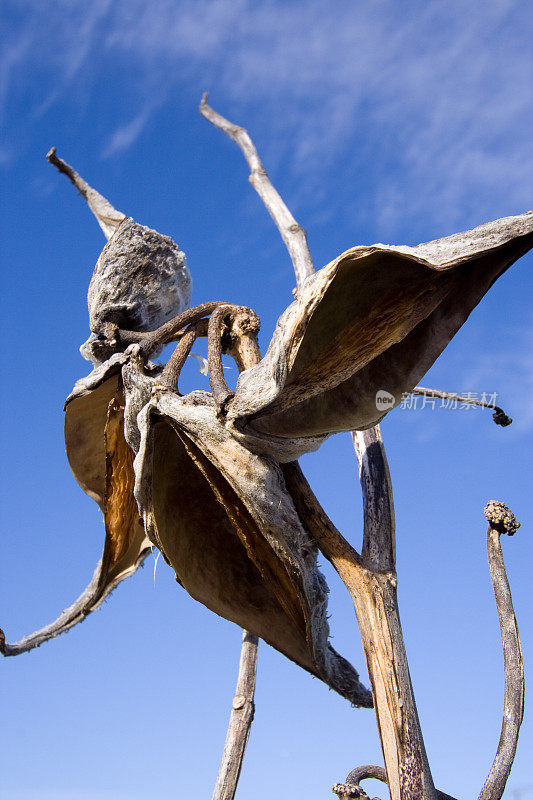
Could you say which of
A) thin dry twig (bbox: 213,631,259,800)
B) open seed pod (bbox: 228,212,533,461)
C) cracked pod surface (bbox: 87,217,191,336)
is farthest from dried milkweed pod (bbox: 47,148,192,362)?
thin dry twig (bbox: 213,631,259,800)

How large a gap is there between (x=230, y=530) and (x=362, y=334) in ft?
2.71

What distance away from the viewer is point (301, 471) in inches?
95.0

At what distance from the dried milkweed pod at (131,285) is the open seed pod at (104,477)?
0.64 ft

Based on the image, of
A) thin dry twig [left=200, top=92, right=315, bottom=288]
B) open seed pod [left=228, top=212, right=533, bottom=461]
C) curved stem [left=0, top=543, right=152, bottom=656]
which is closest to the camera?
open seed pod [left=228, top=212, right=533, bottom=461]

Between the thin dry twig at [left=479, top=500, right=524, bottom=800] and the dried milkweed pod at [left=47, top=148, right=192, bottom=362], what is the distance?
56.5 inches

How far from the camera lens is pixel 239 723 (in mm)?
3182

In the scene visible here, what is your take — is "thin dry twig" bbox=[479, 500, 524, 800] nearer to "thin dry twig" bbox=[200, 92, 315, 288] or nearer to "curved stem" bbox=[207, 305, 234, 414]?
"curved stem" bbox=[207, 305, 234, 414]

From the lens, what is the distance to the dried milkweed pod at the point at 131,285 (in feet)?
9.22

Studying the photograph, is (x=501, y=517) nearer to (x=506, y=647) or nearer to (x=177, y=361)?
(x=506, y=647)

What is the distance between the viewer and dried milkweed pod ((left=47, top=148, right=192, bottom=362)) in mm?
2811

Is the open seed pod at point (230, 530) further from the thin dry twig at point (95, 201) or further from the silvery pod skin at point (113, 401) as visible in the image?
the thin dry twig at point (95, 201)

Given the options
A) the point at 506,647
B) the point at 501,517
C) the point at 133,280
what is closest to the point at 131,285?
the point at 133,280

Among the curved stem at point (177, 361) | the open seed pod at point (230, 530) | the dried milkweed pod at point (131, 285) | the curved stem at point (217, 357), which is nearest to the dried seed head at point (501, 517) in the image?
the open seed pod at point (230, 530)

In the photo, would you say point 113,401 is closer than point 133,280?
Yes
